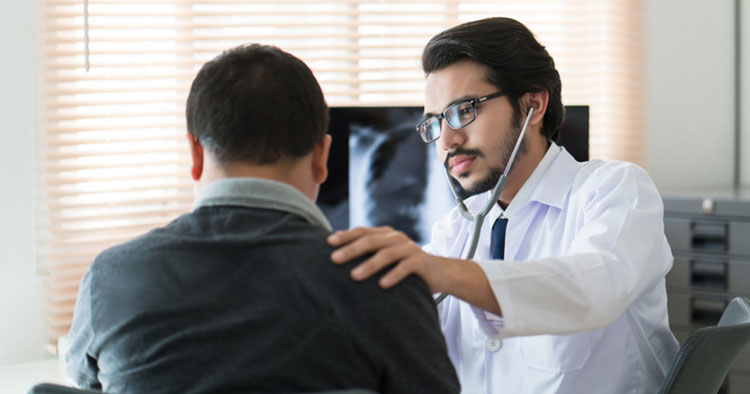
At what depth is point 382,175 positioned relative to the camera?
98.7 inches

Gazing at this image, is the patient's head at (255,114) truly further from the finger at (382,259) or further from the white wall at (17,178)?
the white wall at (17,178)

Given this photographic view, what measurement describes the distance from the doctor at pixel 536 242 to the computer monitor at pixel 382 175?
79 cm

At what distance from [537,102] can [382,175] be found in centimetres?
93

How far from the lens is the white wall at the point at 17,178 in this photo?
2172 mm

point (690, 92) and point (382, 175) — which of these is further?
point (690, 92)

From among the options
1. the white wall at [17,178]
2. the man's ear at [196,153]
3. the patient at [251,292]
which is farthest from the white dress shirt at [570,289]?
the white wall at [17,178]

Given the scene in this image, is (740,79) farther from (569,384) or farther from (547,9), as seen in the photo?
(569,384)

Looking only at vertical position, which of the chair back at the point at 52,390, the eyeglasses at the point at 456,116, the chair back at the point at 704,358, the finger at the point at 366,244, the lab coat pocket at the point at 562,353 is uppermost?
the eyeglasses at the point at 456,116

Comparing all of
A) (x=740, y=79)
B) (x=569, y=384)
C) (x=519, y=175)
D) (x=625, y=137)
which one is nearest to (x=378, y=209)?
(x=519, y=175)

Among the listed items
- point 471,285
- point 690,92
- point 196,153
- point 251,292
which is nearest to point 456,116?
point 471,285

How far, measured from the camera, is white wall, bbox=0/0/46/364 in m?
2.17

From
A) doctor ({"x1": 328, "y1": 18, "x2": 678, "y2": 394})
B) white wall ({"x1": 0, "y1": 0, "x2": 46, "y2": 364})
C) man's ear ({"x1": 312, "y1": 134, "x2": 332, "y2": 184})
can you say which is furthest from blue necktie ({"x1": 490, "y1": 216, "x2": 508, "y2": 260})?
white wall ({"x1": 0, "y1": 0, "x2": 46, "y2": 364})

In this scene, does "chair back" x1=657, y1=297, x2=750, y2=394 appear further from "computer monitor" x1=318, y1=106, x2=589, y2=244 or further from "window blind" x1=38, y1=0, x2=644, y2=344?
"window blind" x1=38, y1=0, x2=644, y2=344

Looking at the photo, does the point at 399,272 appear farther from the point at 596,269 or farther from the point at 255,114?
the point at 596,269
